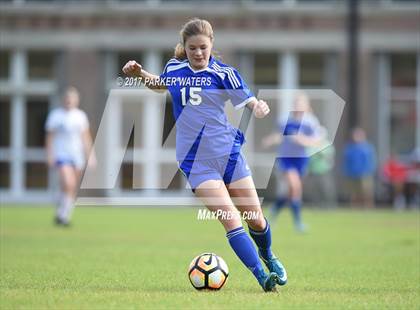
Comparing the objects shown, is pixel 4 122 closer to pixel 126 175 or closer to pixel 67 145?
pixel 126 175

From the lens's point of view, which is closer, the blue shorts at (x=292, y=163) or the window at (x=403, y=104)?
the blue shorts at (x=292, y=163)

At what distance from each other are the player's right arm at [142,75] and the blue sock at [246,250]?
143cm

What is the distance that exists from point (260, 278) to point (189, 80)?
1.75 m

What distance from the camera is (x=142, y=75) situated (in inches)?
365

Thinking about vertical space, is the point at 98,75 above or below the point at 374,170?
above

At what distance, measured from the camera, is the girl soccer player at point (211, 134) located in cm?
887

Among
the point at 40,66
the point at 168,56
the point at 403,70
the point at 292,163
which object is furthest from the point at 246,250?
the point at 40,66

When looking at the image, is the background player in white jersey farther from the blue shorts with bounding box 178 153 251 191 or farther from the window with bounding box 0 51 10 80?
the window with bounding box 0 51 10 80

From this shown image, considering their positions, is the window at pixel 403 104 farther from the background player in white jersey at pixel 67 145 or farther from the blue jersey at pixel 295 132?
the background player in white jersey at pixel 67 145

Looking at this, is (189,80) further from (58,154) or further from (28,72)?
(28,72)

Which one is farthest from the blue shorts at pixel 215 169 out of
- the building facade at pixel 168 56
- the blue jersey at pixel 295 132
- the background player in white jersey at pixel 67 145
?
the building facade at pixel 168 56

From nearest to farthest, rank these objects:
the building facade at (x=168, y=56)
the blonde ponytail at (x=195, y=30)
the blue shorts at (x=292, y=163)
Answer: the blonde ponytail at (x=195, y=30), the blue shorts at (x=292, y=163), the building facade at (x=168, y=56)

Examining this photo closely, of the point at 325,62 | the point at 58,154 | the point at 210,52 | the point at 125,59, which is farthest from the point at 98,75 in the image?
the point at 210,52

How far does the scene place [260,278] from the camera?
29.0ft
